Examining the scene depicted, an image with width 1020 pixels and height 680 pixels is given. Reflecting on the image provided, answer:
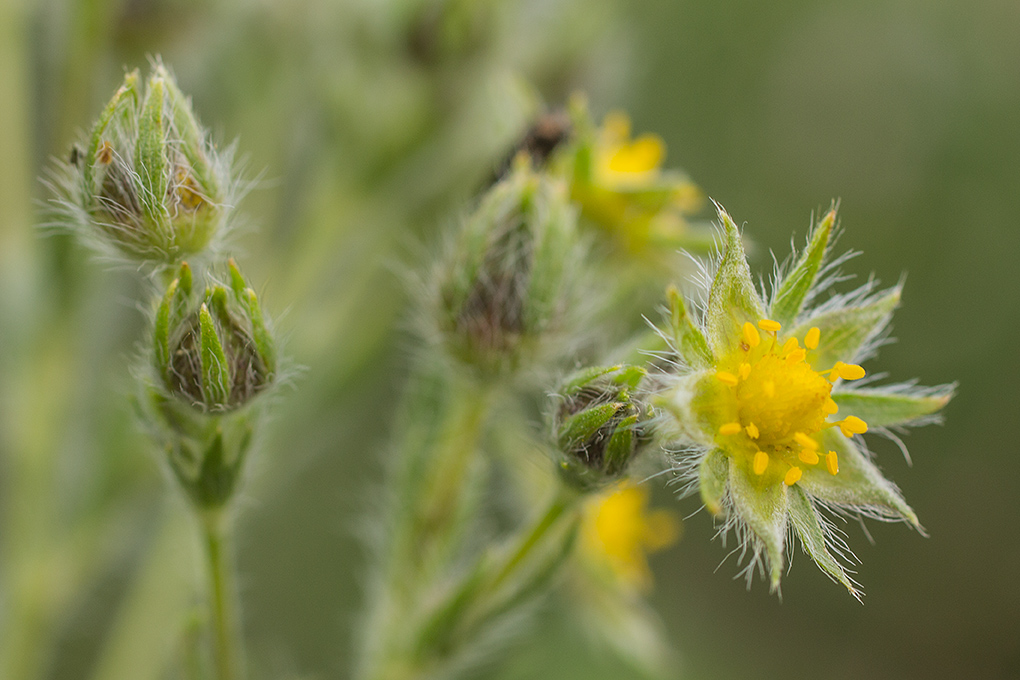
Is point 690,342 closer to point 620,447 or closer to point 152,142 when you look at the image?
point 620,447

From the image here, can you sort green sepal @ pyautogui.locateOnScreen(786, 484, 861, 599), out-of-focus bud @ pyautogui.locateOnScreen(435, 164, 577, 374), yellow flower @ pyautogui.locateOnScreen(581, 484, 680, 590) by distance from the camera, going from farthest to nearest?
1. yellow flower @ pyautogui.locateOnScreen(581, 484, 680, 590)
2. out-of-focus bud @ pyautogui.locateOnScreen(435, 164, 577, 374)
3. green sepal @ pyautogui.locateOnScreen(786, 484, 861, 599)

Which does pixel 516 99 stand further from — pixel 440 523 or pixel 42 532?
pixel 42 532

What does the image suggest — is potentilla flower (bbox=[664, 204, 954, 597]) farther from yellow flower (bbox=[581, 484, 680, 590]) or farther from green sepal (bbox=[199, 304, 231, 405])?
yellow flower (bbox=[581, 484, 680, 590])

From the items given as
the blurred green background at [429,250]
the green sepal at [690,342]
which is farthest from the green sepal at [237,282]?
the green sepal at [690,342]

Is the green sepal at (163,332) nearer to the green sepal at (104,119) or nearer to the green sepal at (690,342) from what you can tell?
the green sepal at (104,119)

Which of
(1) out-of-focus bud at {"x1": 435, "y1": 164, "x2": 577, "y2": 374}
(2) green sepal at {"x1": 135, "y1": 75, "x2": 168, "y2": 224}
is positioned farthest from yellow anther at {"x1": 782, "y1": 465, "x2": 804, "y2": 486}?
(2) green sepal at {"x1": 135, "y1": 75, "x2": 168, "y2": 224}

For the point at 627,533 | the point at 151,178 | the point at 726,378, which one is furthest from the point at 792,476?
the point at 627,533

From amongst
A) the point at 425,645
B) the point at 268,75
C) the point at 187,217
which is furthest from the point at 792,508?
the point at 268,75
